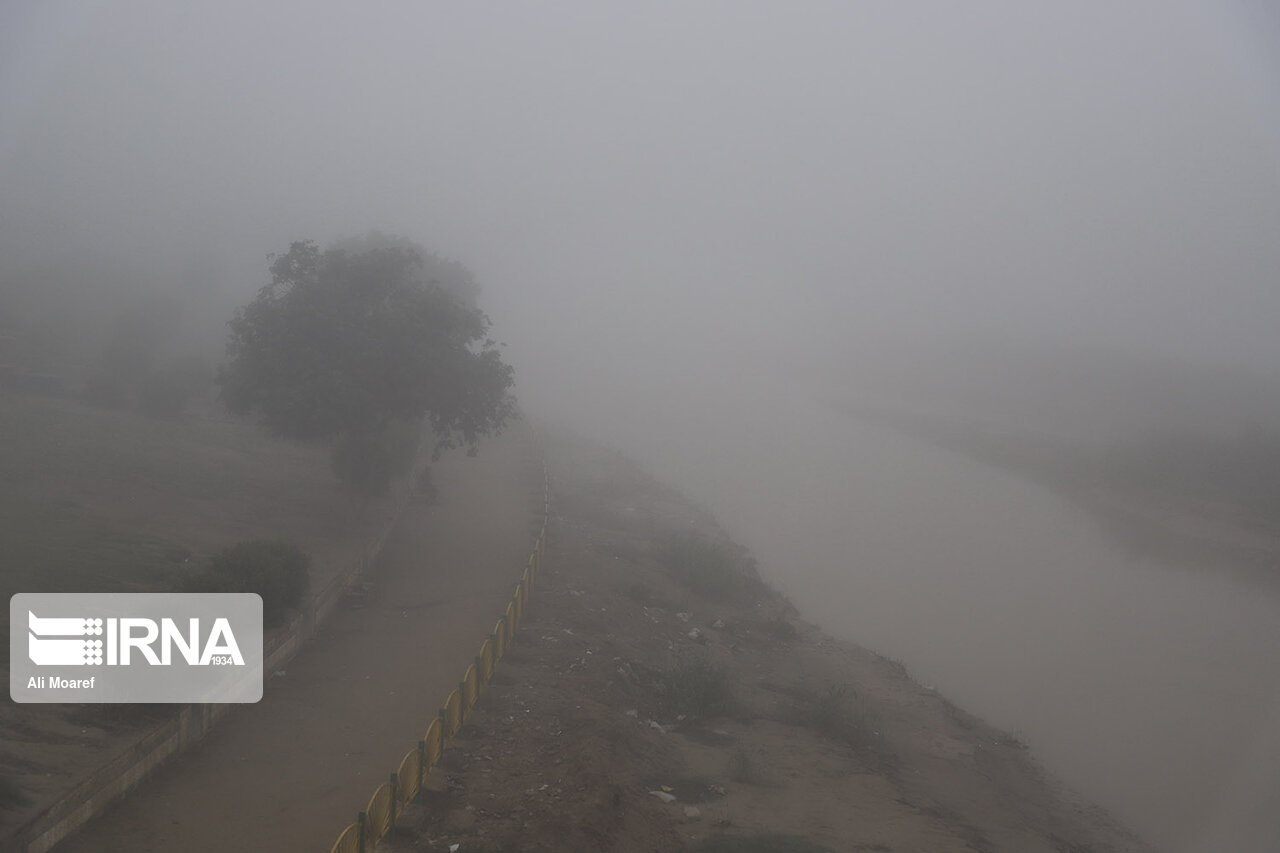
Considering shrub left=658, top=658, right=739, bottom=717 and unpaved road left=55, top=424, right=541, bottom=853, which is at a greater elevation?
unpaved road left=55, top=424, right=541, bottom=853

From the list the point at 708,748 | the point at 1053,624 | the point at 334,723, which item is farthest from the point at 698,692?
the point at 1053,624

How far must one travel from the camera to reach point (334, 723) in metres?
13.2

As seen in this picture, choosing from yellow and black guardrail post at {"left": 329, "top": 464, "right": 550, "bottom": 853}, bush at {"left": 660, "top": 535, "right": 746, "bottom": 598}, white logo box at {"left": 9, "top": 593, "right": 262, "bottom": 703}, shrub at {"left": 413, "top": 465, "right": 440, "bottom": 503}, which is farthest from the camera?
shrub at {"left": 413, "top": 465, "right": 440, "bottom": 503}

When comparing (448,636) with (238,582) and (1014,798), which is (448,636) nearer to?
(238,582)

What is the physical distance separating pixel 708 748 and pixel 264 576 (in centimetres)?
725

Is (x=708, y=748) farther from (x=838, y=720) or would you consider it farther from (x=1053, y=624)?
A: (x=1053, y=624)

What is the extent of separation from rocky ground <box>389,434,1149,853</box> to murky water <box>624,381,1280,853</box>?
204 cm

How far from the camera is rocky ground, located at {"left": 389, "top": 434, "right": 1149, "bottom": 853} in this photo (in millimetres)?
10875

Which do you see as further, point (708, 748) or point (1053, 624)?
point (1053, 624)

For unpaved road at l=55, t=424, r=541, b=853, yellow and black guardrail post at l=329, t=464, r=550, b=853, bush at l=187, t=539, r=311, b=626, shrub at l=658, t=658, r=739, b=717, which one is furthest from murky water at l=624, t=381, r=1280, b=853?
bush at l=187, t=539, r=311, b=626

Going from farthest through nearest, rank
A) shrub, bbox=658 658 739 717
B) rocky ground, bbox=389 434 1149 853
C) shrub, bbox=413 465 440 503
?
shrub, bbox=413 465 440 503 < shrub, bbox=658 658 739 717 < rocky ground, bbox=389 434 1149 853

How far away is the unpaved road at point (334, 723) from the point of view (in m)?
9.98

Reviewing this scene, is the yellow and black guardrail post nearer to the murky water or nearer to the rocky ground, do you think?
the rocky ground

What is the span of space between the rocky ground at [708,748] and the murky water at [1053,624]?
6.70 feet
